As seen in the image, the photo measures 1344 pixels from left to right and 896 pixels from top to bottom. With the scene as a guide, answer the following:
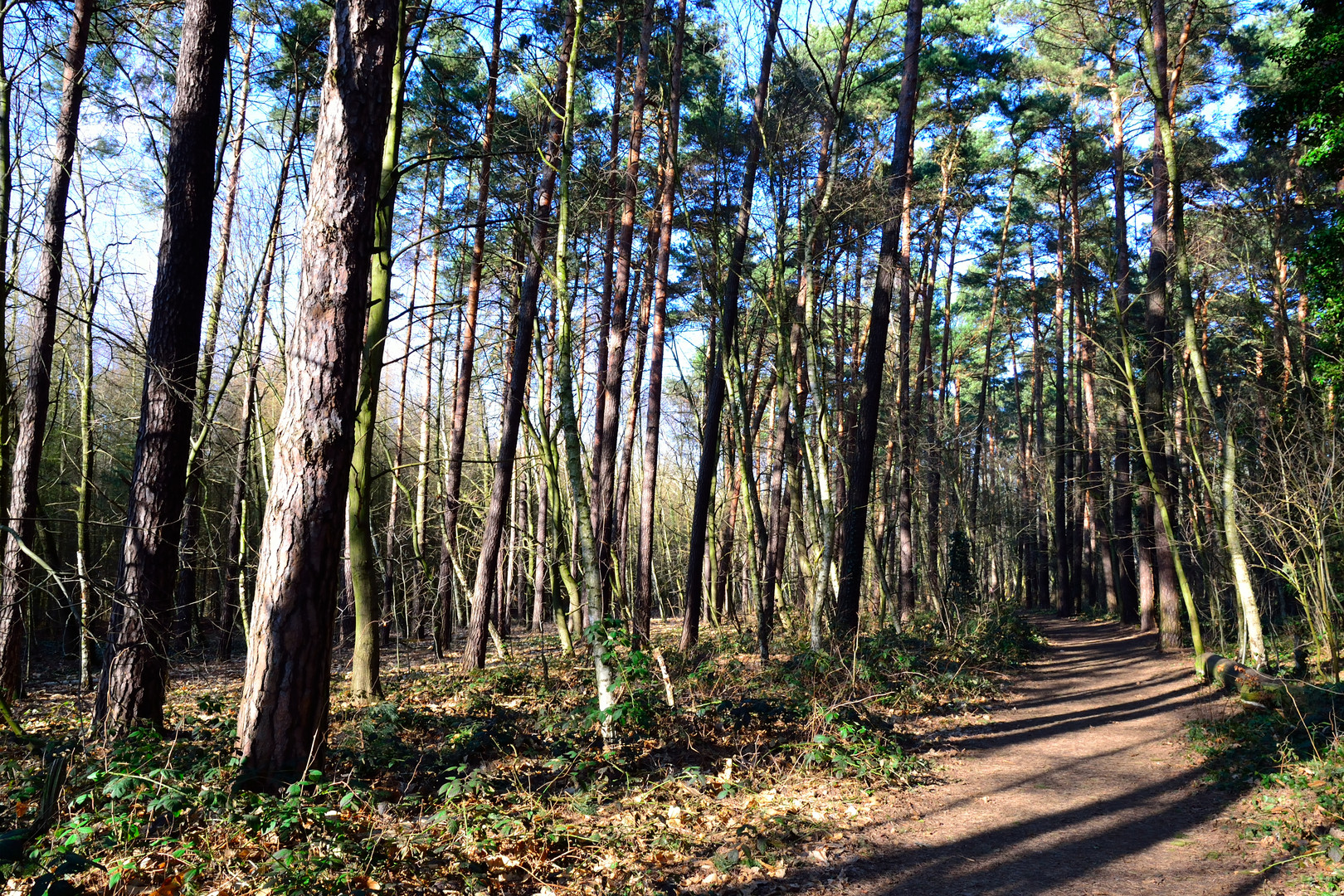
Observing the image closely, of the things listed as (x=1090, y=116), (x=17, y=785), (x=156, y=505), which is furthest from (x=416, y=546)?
(x=1090, y=116)

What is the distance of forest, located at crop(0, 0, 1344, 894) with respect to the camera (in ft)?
14.7

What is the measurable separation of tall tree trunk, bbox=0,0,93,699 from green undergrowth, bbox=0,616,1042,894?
0.98 meters

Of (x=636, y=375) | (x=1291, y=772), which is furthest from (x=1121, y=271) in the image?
(x=1291, y=772)

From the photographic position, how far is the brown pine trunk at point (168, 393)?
17.0 ft

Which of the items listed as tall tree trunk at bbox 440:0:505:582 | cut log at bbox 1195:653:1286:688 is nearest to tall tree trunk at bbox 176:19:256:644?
tall tree trunk at bbox 440:0:505:582

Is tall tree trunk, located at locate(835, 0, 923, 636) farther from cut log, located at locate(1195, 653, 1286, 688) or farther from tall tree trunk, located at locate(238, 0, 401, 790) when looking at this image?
tall tree trunk, located at locate(238, 0, 401, 790)

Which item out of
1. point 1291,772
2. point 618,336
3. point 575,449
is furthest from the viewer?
point 618,336

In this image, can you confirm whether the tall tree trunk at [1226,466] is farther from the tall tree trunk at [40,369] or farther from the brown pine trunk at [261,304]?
the tall tree trunk at [40,369]

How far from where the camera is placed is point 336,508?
4.57 meters

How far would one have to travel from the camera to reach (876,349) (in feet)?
34.4

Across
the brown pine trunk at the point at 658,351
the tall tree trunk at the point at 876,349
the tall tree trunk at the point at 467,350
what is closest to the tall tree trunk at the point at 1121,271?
the tall tree trunk at the point at 876,349

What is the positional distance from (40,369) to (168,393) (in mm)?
4457

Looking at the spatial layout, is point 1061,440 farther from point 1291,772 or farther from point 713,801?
point 713,801

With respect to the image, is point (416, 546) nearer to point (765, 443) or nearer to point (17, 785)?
point (17, 785)
